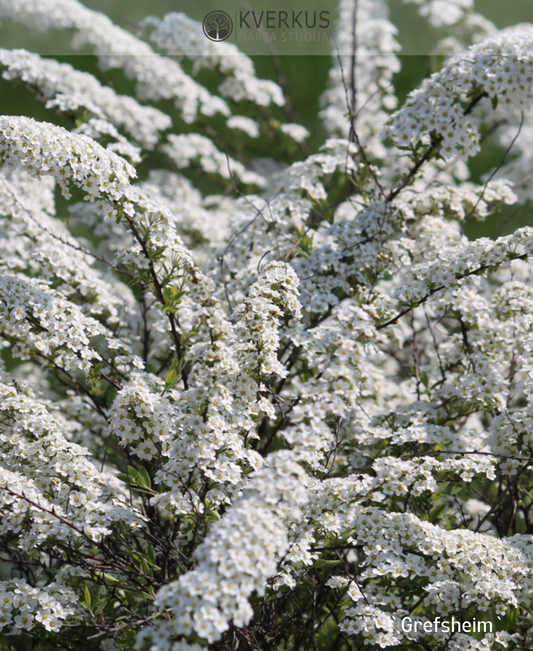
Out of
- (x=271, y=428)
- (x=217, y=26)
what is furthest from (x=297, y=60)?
(x=271, y=428)

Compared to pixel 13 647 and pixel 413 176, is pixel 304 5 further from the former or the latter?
pixel 13 647

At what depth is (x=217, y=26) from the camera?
17.4 ft

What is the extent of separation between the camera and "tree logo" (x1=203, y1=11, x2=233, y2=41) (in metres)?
5.28

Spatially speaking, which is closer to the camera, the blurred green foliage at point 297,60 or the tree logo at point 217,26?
the tree logo at point 217,26

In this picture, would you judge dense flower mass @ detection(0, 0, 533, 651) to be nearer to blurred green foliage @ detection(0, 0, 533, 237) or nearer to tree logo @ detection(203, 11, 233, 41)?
tree logo @ detection(203, 11, 233, 41)

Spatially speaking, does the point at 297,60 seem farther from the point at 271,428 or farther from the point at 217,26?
the point at 271,428

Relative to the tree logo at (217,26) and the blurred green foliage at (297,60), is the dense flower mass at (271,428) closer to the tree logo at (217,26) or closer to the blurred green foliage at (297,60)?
the tree logo at (217,26)

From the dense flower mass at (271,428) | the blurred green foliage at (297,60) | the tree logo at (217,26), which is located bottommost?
the dense flower mass at (271,428)

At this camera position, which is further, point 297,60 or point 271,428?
point 297,60

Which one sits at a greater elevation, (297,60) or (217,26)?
(297,60)

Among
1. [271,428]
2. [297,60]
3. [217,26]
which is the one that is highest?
[297,60]

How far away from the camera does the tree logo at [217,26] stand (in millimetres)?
5277

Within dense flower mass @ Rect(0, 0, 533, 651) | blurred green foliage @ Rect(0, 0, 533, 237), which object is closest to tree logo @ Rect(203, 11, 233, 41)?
dense flower mass @ Rect(0, 0, 533, 651)

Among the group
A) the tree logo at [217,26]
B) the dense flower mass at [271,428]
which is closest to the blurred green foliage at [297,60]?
the tree logo at [217,26]
